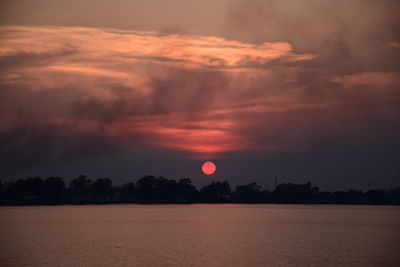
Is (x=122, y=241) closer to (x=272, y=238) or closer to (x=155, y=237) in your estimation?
(x=155, y=237)

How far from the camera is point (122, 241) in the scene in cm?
10775

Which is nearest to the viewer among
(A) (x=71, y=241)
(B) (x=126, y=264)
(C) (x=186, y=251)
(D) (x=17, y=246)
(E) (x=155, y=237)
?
(B) (x=126, y=264)

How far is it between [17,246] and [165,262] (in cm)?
3491

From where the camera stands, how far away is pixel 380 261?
262ft

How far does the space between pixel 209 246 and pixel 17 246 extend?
118 ft

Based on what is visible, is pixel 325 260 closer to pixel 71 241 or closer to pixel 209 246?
pixel 209 246

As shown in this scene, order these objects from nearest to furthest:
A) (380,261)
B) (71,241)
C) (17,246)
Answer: (380,261) < (17,246) < (71,241)

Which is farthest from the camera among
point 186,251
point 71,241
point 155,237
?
point 155,237

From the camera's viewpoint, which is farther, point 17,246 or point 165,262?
point 17,246

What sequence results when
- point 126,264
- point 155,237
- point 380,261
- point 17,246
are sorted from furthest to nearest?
point 155,237
point 17,246
point 380,261
point 126,264

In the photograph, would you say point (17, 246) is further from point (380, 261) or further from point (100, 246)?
point (380, 261)

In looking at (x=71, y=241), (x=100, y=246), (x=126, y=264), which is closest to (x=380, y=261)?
(x=126, y=264)

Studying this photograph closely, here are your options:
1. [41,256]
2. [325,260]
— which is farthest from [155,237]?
[325,260]

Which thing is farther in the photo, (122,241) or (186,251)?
(122,241)
